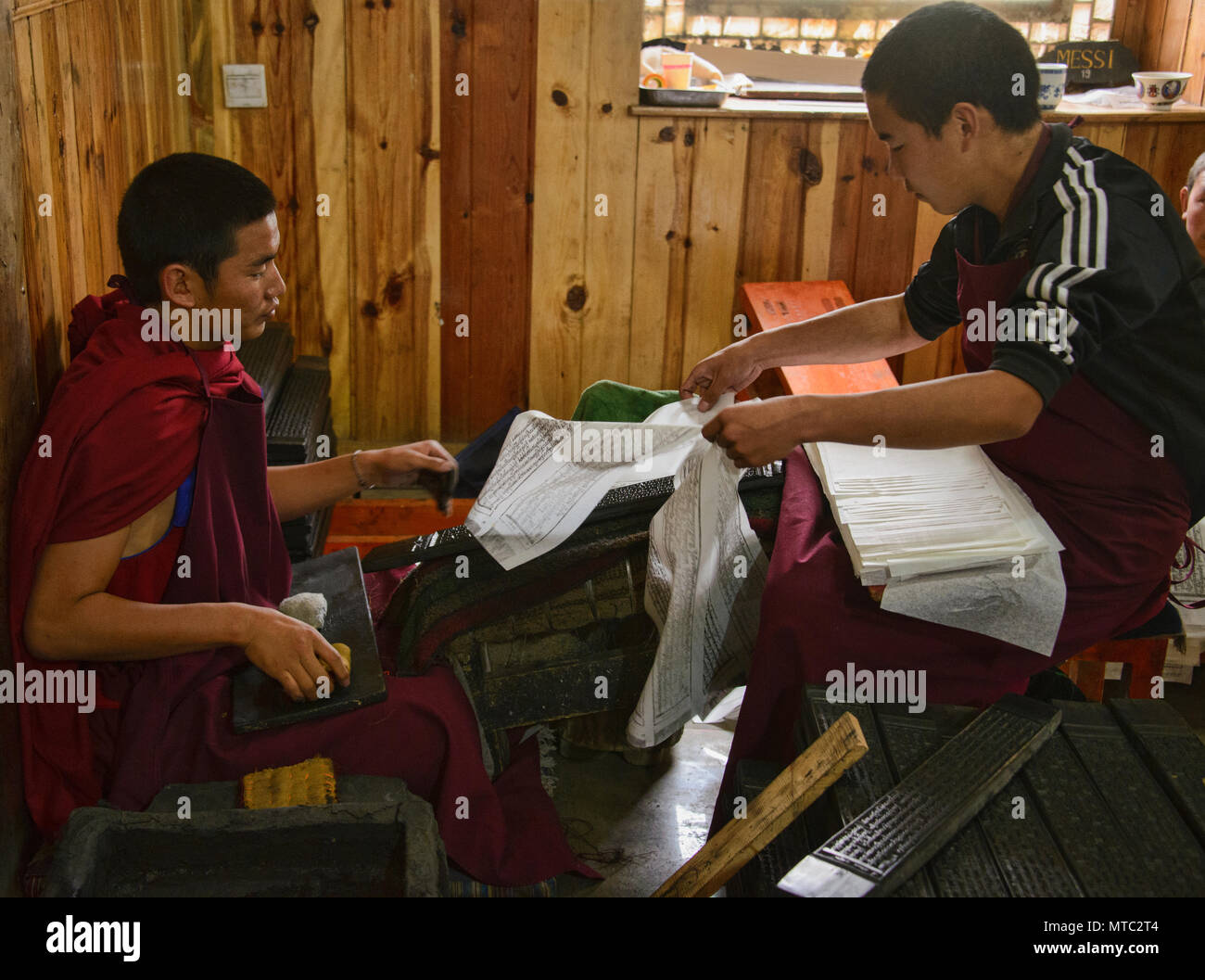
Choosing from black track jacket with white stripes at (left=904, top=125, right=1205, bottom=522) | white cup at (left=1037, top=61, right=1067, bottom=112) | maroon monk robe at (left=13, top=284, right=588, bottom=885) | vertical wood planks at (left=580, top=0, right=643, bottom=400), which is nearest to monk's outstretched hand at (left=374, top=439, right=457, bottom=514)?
Result: maroon monk robe at (left=13, top=284, right=588, bottom=885)

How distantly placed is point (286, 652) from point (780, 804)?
26.5 inches

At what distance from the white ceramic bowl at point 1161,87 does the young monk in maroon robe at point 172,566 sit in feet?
9.37

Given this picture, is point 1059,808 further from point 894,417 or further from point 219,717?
point 219,717

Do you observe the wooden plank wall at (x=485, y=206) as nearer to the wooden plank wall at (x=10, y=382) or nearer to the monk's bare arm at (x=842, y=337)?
the monk's bare arm at (x=842, y=337)

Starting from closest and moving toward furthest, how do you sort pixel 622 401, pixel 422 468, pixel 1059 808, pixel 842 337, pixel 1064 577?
pixel 1059 808 < pixel 1064 577 < pixel 422 468 < pixel 842 337 < pixel 622 401

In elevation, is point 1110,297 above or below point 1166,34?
below

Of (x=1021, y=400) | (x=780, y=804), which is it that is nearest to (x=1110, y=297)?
(x=1021, y=400)

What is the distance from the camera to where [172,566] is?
5.20 ft

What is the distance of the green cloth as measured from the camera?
2594mm

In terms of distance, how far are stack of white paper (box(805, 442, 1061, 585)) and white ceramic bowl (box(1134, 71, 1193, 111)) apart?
208cm

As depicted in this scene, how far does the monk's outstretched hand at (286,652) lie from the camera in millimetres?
1528

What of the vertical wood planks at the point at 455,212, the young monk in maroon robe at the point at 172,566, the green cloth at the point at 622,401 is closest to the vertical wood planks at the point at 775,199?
the vertical wood planks at the point at 455,212
